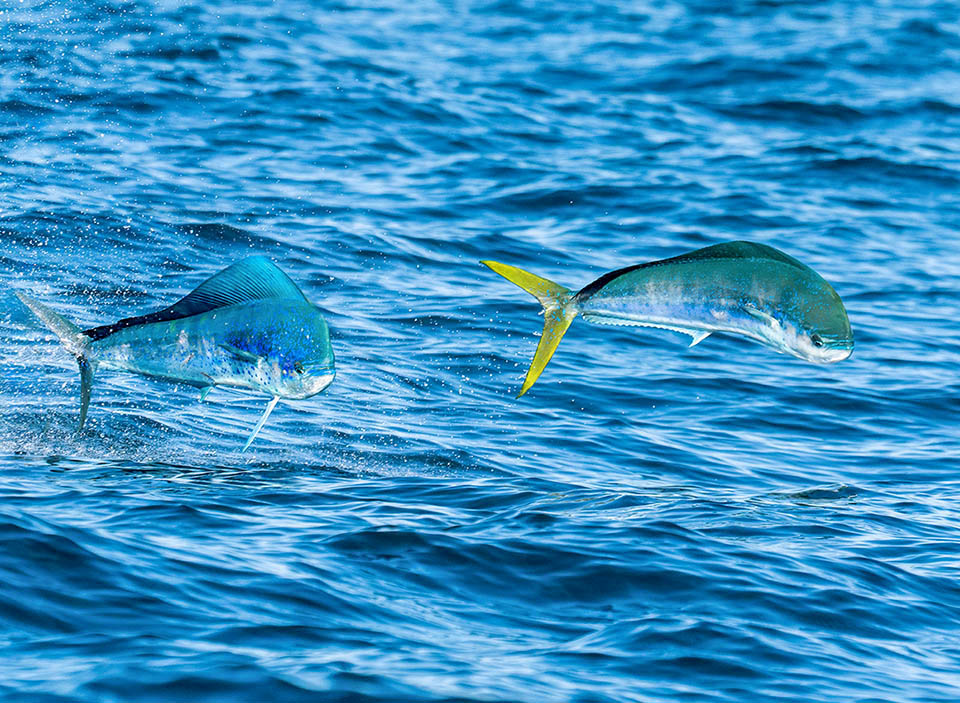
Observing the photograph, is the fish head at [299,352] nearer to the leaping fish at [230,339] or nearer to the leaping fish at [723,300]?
the leaping fish at [230,339]

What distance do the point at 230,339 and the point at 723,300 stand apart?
5.88ft

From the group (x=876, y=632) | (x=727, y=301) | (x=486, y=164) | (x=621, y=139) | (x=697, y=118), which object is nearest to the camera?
(x=727, y=301)

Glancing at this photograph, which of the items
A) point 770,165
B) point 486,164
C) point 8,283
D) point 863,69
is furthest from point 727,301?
point 863,69

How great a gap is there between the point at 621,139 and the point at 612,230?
3.85 m

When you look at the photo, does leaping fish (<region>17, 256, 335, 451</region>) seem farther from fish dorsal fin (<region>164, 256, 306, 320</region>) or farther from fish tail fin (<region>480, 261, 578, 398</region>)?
fish tail fin (<region>480, 261, 578, 398</region>)

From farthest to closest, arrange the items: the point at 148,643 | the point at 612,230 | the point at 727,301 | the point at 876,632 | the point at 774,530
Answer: the point at 612,230, the point at 774,530, the point at 876,632, the point at 148,643, the point at 727,301

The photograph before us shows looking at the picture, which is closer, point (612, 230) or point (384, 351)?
point (384, 351)

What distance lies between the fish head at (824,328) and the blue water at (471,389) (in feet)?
4.89

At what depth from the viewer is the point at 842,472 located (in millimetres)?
9148

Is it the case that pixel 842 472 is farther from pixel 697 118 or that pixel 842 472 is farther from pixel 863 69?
pixel 863 69

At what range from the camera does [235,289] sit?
200 inches

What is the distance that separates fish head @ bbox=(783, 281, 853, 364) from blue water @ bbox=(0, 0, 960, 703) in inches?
58.7

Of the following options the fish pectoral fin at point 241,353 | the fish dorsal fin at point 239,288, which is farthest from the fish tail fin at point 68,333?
the fish pectoral fin at point 241,353

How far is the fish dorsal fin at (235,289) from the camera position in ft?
16.5
